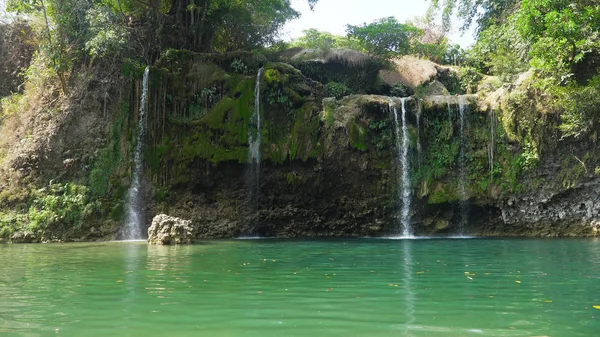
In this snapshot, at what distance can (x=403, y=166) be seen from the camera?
17.6 meters

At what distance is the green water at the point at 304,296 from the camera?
3.98 m

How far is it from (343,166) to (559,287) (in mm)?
12084

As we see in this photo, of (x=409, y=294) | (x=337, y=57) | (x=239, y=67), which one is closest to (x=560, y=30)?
(x=337, y=57)

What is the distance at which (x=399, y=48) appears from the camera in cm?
2395

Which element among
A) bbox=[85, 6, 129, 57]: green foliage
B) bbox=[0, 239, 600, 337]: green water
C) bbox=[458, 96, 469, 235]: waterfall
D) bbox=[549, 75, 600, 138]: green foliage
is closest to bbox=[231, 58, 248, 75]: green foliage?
bbox=[85, 6, 129, 57]: green foliage

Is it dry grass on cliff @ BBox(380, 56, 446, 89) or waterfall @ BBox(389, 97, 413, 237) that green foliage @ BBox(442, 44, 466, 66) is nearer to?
dry grass on cliff @ BBox(380, 56, 446, 89)

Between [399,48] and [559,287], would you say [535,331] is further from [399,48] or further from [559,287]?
[399,48]

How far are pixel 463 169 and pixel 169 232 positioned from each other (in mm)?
10418

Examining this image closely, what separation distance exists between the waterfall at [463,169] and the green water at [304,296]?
322 inches

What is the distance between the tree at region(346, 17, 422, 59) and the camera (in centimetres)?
2350

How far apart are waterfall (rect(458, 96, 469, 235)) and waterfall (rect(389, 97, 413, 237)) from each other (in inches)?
71.2

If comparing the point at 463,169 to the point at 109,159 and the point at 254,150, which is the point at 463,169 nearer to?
the point at 254,150

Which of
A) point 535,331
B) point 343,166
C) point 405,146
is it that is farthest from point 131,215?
point 535,331

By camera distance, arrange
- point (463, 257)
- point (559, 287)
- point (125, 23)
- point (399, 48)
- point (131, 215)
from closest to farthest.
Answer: point (559, 287) < point (463, 257) < point (131, 215) < point (125, 23) < point (399, 48)
